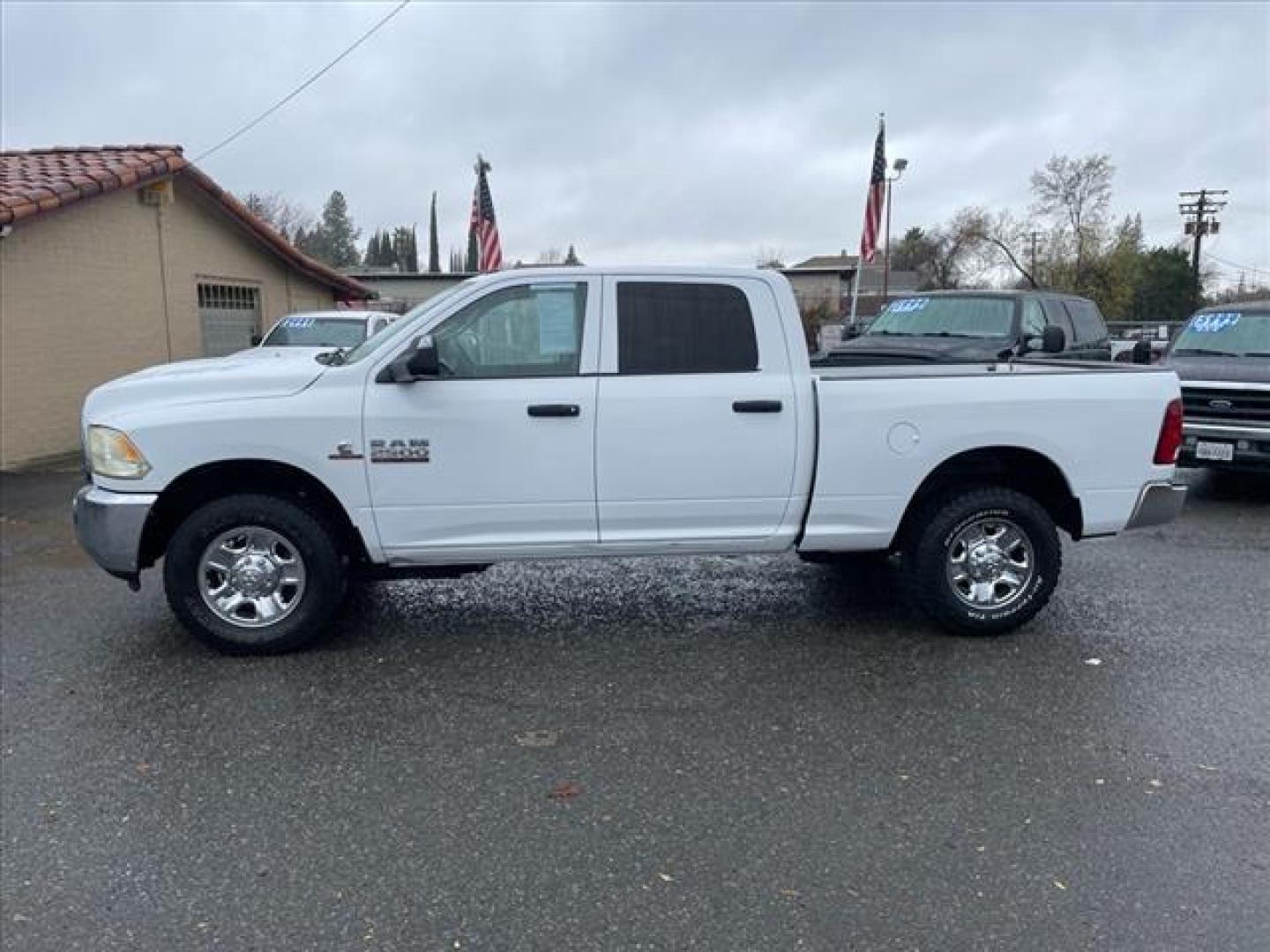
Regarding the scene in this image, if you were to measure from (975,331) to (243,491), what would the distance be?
800 cm

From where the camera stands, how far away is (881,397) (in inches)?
196

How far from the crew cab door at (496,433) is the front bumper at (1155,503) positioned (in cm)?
290

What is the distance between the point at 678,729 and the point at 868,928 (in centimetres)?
141

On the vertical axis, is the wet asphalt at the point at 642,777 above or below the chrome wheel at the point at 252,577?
below

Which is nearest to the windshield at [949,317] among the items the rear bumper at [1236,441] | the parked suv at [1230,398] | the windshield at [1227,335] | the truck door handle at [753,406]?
the parked suv at [1230,398]

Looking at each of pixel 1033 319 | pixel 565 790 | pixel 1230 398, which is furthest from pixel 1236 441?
pixel 565 790

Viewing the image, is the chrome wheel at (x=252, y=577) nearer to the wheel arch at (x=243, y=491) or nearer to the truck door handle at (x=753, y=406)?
the wheel arch at (x=243, y=491)

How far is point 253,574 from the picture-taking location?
16.0 feet

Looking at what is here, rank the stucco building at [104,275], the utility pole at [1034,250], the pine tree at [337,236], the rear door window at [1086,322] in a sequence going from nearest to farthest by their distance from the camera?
the stucco building at [104,275]
the rear door window at [1086,322]
the utility pole at [1034,250]
the pine tree at [337,236]

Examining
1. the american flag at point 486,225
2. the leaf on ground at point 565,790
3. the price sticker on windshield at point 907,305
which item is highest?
the american flag at point 486,225

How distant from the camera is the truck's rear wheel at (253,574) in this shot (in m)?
4.78

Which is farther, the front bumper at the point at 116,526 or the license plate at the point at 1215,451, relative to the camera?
→ the license plate at the point at 1215,451

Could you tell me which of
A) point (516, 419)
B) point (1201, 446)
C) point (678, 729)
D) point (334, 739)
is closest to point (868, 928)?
point (678, 729)

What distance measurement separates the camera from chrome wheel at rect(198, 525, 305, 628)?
4840 millimetres
